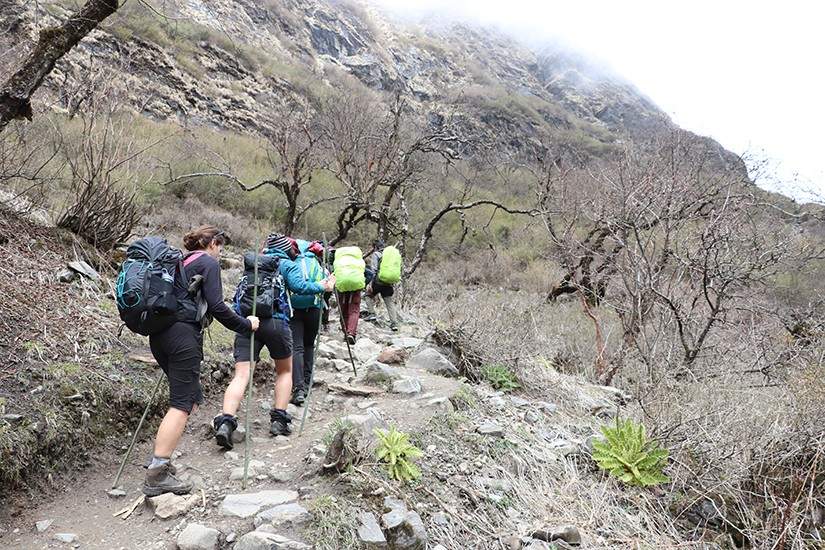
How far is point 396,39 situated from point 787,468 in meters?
57.1

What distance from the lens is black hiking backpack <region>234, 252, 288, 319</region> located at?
13.3 ft

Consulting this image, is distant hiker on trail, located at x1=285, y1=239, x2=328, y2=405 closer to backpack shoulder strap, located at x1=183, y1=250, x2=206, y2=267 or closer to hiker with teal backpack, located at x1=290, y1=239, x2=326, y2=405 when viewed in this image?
hiker with teal backpack, located at x1=290, y1=239, x2=326, y2=405

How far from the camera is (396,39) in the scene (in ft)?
174

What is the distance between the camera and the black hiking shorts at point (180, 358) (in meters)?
3.17

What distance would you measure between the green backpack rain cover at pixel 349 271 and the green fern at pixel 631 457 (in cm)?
386

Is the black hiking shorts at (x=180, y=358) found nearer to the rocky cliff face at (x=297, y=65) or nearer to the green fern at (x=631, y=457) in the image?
the green fern at (x=631, y=457)

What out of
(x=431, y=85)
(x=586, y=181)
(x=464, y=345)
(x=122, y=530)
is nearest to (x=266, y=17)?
(x=431, y=85)

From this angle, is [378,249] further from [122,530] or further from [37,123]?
[122,530]

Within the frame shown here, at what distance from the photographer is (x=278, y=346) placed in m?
4.14

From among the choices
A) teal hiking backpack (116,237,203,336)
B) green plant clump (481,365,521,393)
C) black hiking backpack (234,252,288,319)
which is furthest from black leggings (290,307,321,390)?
green plant clump (481,365,521,393)

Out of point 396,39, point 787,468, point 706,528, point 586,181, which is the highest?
point 396,39

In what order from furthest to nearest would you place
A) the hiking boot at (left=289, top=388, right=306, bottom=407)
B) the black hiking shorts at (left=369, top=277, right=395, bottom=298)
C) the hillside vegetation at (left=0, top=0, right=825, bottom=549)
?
the black hiking shorts at (left=369, top=277, right=395, bottom=298), the hiking boot at (left=289, top=388, right=306, bottom=407), the hillside vegetation at (left=0, top=0, right=825, bottom=549)

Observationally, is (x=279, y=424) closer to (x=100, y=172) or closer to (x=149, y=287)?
(x=149, y=287)

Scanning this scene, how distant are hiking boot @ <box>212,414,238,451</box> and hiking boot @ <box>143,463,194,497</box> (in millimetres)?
628
